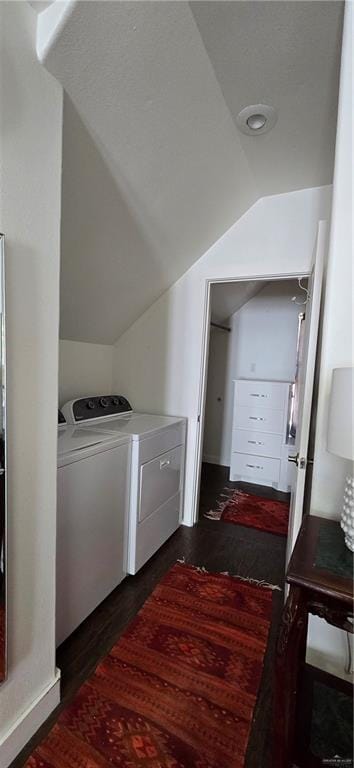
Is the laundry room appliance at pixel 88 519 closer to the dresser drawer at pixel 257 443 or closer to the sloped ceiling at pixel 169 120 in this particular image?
the sloped ceiling at pixel 169 120

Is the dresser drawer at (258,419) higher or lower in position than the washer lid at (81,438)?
lower

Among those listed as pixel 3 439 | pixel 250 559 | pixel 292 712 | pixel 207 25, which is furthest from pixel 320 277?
pixel 250 559

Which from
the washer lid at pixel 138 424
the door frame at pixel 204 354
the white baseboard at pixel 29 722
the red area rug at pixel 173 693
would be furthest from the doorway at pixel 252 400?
the white baseboard at pixel 29 722

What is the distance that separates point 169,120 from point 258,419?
9.29 feet

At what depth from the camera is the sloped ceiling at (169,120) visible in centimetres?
107

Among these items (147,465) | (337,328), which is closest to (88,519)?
(147,465)

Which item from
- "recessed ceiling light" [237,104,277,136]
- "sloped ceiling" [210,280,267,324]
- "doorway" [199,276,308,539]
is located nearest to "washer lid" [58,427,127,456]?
"doorway" [199,276,308,539]

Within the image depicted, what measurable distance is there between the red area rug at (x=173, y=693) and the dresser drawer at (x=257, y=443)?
1.85 m

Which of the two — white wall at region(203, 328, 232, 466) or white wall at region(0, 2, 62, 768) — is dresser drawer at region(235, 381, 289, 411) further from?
white wall at region(0, 2, 62, 768)

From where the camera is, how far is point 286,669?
83cm

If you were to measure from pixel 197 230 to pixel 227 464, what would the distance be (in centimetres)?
305

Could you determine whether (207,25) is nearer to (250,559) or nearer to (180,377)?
(180,377)

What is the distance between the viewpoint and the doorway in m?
3.22

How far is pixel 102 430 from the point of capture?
1.92 metres
